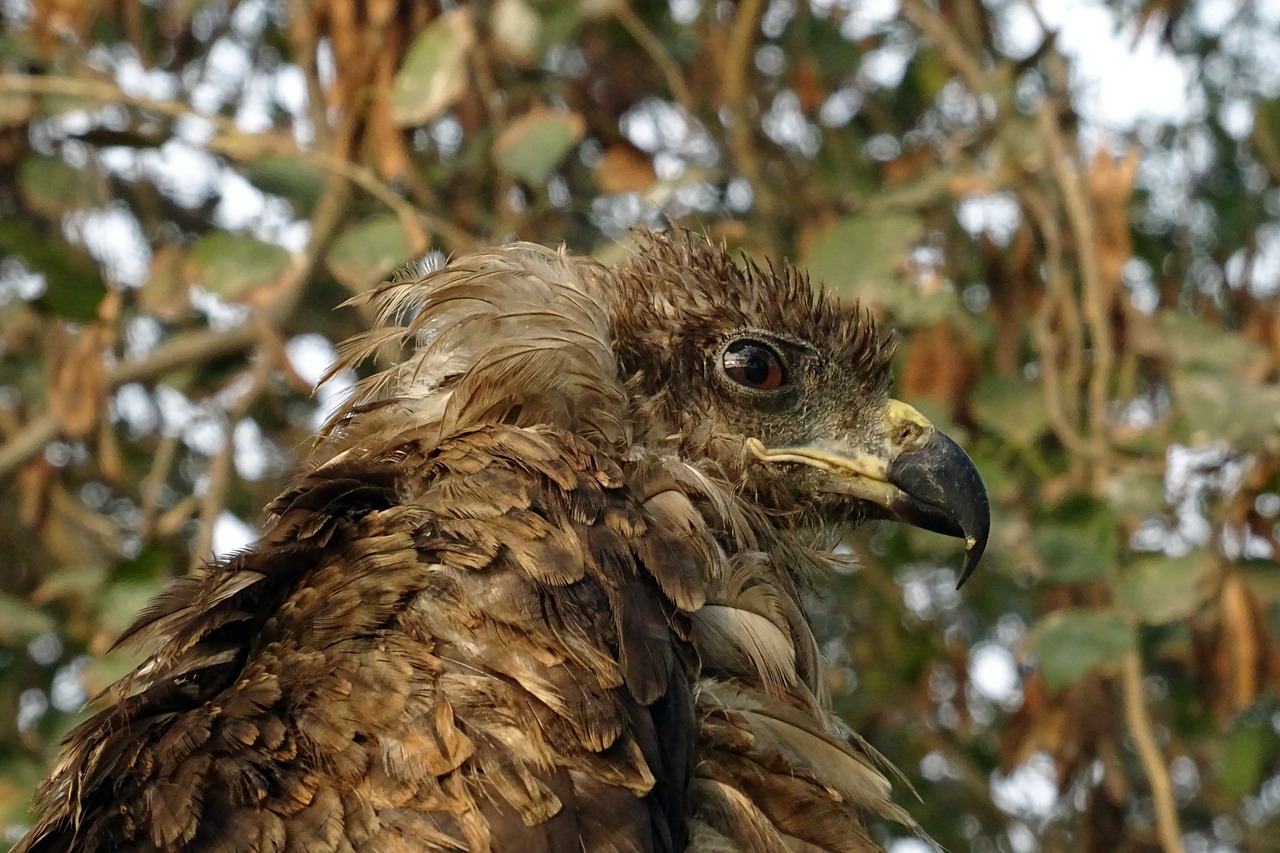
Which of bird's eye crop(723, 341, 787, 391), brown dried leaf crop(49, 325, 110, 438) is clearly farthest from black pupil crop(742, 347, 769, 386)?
brown dried leaf crop(49, 325, 110, 438)

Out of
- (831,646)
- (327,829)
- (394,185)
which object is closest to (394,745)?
(327,829)

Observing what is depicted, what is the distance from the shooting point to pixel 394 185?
15.6 feet

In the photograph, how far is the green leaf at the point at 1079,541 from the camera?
158 inches

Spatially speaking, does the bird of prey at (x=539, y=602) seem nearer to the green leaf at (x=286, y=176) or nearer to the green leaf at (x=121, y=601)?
the green leaf at (x=286, y=176)

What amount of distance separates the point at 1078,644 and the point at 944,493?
97 centimetres

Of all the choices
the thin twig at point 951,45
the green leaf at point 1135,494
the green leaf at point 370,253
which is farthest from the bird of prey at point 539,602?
the thin twig at point 951,45

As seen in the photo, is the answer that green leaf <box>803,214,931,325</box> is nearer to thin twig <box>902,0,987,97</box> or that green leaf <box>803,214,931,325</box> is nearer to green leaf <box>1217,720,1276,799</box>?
thin twig <box>902,0,987,97</box>

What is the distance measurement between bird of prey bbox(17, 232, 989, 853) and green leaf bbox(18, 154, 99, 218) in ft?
6.03

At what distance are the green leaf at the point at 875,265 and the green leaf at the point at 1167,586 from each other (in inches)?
32.6

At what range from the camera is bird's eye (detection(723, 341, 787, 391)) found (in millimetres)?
3166

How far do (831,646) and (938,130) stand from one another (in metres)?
2.23

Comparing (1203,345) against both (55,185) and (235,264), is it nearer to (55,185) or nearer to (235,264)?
(235,264)

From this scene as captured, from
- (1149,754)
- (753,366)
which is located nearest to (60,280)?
(753,366)

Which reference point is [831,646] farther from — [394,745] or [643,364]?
[394,745]
